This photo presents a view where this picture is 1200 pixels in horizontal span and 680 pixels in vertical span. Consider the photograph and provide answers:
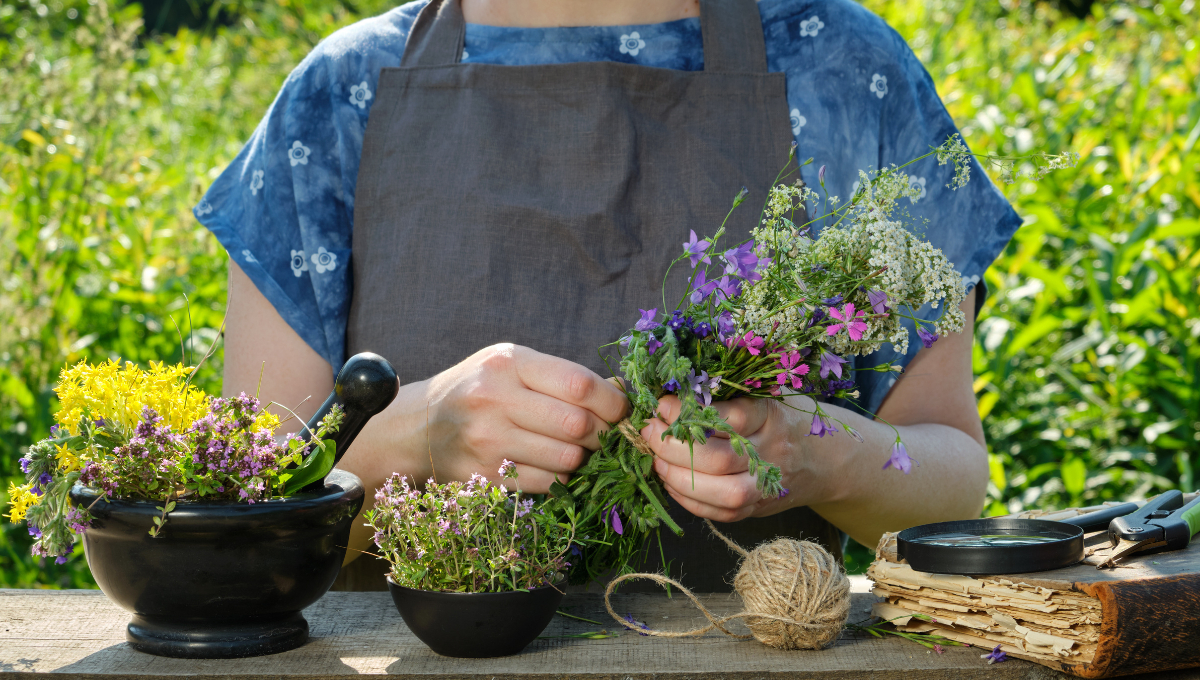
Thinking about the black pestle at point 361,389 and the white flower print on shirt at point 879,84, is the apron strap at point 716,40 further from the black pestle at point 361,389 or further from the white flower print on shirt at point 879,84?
the black pestle at point 361,389

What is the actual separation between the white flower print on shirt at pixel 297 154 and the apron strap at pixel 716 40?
21 cm

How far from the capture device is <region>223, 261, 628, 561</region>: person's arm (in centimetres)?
101

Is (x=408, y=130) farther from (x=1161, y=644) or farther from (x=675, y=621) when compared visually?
(x=1161, y=644)

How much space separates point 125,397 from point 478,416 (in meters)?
0.36

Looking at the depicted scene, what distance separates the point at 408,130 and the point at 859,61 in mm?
706

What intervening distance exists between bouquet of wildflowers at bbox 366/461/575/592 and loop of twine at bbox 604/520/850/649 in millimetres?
89

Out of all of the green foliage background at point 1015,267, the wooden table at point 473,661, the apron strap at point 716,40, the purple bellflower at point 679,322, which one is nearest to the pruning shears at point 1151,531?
the wooden table at point 473,661

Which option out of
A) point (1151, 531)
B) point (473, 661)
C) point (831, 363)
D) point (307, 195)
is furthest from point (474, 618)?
point (307, 195)

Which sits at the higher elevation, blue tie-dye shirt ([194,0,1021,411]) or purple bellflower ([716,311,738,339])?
blue tie-dye shirt ([194,0,1021,411])

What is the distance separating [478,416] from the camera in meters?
1.08

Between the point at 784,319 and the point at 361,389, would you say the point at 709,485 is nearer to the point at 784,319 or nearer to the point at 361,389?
the point at 784,319

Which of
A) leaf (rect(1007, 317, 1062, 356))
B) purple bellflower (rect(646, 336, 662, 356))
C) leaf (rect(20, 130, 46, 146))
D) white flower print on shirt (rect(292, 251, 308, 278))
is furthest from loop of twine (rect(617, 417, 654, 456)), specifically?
leaf (rect(20, 130, 46, 146))

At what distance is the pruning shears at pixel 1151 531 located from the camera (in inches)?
35.8

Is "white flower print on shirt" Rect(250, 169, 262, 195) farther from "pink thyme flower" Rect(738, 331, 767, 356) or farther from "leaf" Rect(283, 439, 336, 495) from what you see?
"pink thyme flower" Rect(738, 331, 767, 356)
